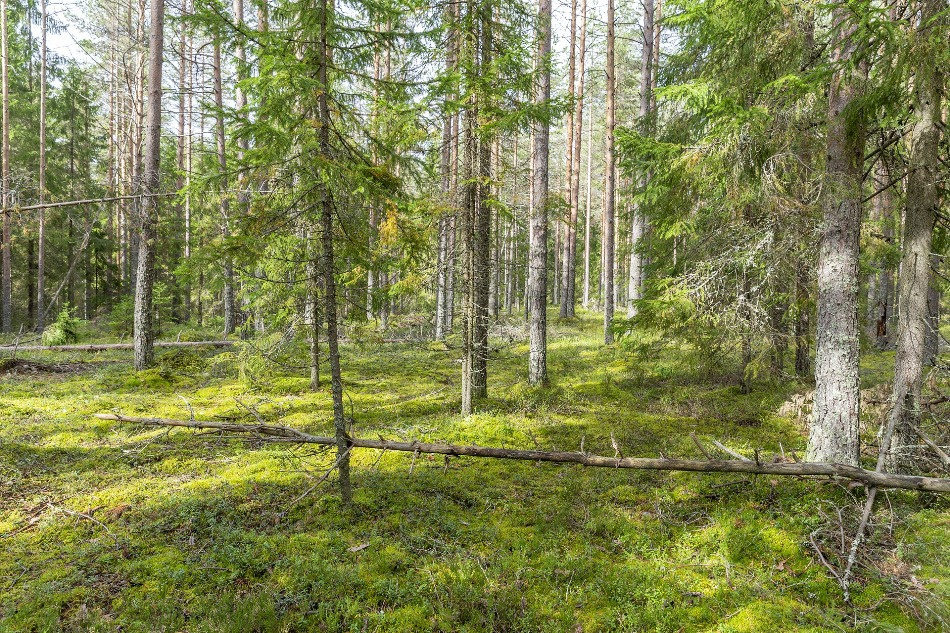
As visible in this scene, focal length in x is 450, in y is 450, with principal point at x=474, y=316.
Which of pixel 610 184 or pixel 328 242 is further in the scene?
pixel 610 184

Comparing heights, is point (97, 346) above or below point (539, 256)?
below

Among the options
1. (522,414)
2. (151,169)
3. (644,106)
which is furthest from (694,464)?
(644,106)

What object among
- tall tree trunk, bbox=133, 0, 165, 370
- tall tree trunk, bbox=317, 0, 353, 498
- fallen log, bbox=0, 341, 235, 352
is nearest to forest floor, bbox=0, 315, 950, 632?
tall tree trunk, bbox=317, 0, 353, 498

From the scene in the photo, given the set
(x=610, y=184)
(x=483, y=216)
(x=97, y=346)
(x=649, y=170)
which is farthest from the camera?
(x=610, y=184)

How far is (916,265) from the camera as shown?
554cm

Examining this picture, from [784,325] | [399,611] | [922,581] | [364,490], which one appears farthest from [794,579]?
[784,325]

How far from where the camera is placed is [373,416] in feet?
32.0

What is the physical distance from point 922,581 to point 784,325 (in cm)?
802

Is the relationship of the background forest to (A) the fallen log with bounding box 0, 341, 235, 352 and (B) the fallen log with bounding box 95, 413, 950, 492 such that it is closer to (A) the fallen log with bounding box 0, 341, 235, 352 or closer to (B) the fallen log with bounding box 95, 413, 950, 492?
(B) the fallen log with bounding box 95, 413, 950, 492

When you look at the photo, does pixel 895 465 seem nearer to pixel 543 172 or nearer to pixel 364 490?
pixel 364 490

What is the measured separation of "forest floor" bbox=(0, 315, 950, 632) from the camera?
13.7 feet

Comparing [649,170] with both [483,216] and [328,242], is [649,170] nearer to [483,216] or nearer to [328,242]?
[483,216]

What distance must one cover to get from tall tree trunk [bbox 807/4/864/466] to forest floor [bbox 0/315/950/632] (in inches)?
31.2

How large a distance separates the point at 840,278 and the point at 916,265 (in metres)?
0.78
